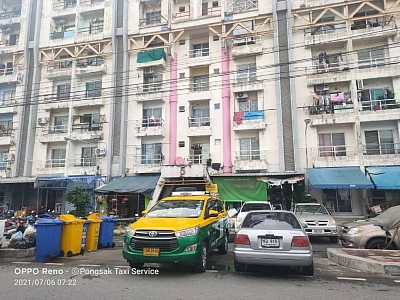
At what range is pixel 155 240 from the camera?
19.6ft

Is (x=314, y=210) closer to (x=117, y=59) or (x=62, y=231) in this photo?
(x=62, y=231)

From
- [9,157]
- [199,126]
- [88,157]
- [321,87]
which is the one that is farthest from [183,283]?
[9,157]

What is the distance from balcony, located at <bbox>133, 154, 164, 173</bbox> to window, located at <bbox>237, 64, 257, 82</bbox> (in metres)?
8.49

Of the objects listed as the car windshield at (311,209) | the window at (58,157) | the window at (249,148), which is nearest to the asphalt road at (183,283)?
the car windshield at (311,209)

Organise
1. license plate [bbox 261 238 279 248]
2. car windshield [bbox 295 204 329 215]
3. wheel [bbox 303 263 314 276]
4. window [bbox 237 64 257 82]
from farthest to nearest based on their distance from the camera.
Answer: window [bbox 237 64 257 82] < car windshield [bbox 295 204 329 215] < wheel [bbox 303 263 314 276] < license plate [bbox 261 238 279 248]

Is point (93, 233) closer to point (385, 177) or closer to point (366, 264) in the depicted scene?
point (366, 264)

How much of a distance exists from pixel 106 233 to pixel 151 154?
→ 12173mm

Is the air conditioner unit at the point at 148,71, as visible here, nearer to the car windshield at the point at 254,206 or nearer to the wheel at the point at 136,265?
the car windshield at the point at 254,206

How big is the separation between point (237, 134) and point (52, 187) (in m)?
14.5

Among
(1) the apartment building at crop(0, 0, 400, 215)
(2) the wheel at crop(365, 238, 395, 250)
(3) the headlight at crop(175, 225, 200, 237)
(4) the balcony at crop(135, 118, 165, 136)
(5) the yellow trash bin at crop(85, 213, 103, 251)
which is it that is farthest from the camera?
(4) the balcony at crop(135, 118, 165, 136)

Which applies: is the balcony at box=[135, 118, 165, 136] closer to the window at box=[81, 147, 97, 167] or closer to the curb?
the window at box=[81, 147, 97, 167]

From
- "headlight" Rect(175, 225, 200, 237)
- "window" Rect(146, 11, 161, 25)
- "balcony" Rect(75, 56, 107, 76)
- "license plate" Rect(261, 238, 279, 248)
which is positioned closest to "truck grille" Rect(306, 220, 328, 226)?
"license plate" Rect(261, 238, 279, 248)

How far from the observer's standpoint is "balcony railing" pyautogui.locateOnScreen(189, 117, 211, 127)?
2164 cm

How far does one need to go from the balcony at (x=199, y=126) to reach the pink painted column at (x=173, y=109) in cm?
127
